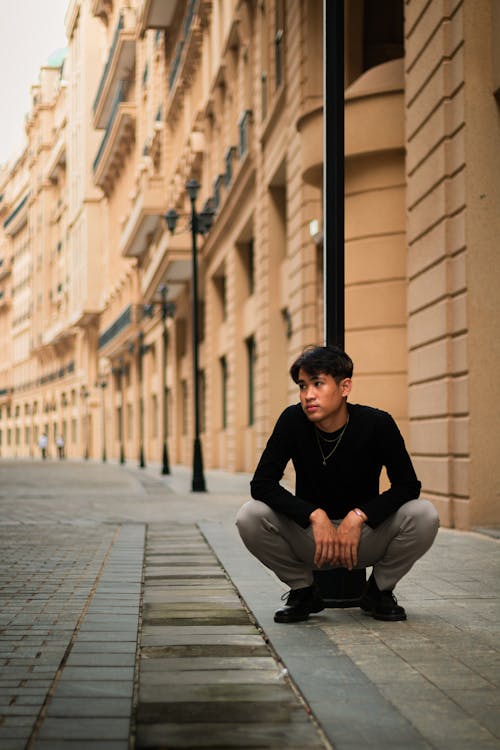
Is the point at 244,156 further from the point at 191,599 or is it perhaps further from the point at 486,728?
the point at 486,728

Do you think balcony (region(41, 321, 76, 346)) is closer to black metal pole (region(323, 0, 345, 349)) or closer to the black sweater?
black metal pole (region(323, 0, 345, 349))

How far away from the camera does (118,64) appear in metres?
55.8

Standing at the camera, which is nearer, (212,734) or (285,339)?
(212,734)

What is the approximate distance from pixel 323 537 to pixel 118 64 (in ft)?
175

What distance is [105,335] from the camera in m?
63.0

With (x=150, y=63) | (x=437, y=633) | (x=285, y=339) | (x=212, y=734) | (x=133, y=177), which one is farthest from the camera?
(x=133, y=177)

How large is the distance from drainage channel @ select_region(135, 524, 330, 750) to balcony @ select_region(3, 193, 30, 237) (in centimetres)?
9577

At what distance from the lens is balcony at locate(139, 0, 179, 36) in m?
38.5

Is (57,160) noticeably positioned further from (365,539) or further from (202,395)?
(365,539)

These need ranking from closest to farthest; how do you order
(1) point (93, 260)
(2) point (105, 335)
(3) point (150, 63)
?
(3) point (150, 63)
(2) point (105, 335)
(1) point (93, 260)

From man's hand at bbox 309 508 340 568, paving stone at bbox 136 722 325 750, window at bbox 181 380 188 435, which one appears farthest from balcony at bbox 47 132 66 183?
paving stone at bbox 136 722 325 750

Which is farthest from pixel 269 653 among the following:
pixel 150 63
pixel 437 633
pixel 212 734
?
pixel 150 63

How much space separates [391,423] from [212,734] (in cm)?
239

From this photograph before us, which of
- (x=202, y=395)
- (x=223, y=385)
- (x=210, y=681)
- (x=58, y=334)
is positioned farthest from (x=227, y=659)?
(x=58, y=334)
